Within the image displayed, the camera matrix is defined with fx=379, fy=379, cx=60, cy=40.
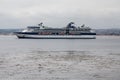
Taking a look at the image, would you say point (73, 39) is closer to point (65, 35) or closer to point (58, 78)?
point (65, 35)

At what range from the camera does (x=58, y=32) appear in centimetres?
14775

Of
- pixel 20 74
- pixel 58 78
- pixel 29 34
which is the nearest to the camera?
pixel 58 78

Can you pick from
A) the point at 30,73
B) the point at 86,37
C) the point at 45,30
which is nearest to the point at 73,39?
the point at 86,37

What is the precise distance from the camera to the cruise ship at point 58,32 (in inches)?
5758

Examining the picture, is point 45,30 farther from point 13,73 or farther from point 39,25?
point 13,73

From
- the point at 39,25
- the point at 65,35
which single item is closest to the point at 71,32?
the point at 65,35

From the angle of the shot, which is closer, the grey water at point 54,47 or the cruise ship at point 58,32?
the grey water at point 54,47

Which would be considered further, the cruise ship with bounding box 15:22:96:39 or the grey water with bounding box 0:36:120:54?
the cruise ship with bounding box 15:22:96:39

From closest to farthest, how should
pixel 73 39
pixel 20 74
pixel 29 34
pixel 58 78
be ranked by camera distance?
pixel 58 78
pixel 20 74
pixel 29 34
pixel 73 39

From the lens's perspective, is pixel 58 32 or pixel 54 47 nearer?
pixel 54 47

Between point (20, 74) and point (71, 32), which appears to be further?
point (71, 32)

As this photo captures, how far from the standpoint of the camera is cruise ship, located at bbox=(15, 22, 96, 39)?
146250 mm

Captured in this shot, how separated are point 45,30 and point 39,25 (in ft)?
15.7

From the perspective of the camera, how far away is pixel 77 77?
2556 centimetres
